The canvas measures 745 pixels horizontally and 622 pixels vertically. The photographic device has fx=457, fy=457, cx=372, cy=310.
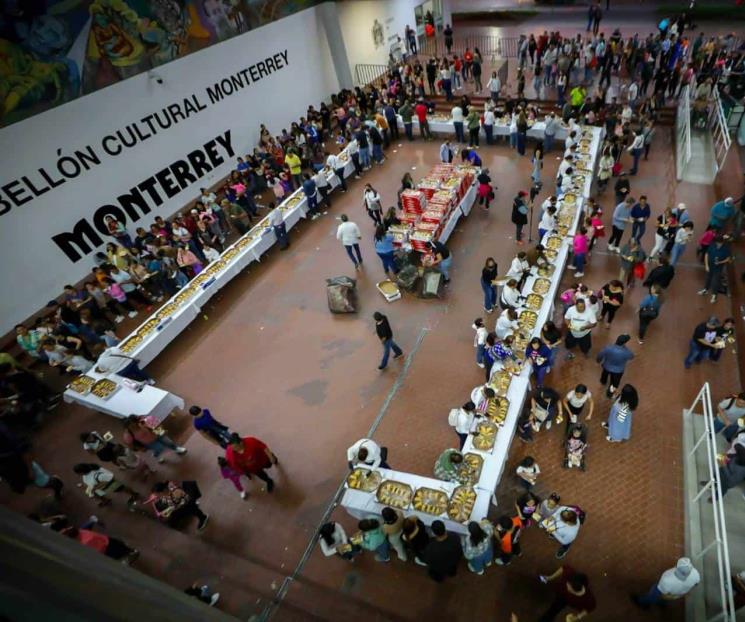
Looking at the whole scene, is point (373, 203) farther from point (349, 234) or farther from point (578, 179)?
point (578, 179)

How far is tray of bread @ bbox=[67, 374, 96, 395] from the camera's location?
9.02 meters

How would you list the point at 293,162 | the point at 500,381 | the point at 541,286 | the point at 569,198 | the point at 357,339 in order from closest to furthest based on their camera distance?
1. the point at 500,381
2. the point at 541,286
3. the point at 357,339
4. the point at 569,198
5. the point at 293,162

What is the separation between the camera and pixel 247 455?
6.77m

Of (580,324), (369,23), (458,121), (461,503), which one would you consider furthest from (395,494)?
(369,23)

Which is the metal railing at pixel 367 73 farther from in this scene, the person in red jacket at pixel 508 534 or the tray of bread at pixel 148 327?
the person in red jacket at pixel 508 534

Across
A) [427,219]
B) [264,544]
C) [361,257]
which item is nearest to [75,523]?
[264,544]

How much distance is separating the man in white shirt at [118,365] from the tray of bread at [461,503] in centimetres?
683

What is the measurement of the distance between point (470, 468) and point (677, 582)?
2.59 metres

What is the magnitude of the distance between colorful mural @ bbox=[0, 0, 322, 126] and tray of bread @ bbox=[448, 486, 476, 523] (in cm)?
1180

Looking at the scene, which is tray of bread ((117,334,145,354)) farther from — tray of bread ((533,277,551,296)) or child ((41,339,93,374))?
tray of bread ((533,277,551,296))

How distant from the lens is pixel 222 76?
15234 millimetres

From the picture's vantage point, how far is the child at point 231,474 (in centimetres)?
688

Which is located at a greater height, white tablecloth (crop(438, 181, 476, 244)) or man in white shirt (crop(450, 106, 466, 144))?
man in white shirt (crop(450, 106, 466, 144))

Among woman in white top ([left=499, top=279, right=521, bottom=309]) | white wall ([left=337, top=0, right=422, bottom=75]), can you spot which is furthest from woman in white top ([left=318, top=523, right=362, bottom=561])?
white wall ([left=337, top=0, right=422, bottom=75])
